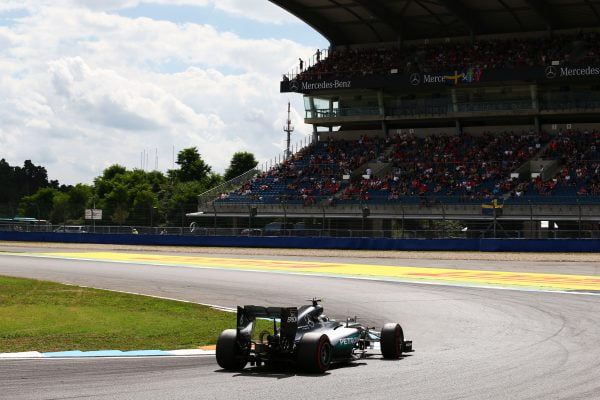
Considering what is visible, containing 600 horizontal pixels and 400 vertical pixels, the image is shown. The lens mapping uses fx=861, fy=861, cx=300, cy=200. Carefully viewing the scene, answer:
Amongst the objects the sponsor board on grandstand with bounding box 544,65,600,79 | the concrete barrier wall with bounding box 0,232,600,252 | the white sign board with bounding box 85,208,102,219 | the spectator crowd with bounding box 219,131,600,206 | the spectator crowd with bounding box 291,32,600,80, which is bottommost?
the concrete barrier wall with bounding box 0,232,600,252

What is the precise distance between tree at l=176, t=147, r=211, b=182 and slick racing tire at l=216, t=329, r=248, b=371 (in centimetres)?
12045

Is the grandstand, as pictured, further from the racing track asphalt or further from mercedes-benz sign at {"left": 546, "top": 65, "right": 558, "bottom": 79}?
the racing track asphalt

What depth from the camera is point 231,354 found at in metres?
11.8

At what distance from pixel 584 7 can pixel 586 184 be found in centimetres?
1516

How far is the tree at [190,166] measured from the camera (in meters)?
132

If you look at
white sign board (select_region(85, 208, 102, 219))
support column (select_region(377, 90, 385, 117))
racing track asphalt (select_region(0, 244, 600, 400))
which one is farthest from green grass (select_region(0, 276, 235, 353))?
support column (select_region(377, 90, 385, 117))

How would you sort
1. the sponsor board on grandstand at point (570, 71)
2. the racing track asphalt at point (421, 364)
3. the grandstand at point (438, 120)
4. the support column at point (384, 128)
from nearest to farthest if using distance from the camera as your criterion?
the racing track asphalt at point (421, 364) → the grandstand at point (438, 120) → the sponsor board on grandstand at point (570, 71) → the support column at point (384, 128)

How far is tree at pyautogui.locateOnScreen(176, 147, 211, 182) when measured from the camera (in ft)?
433

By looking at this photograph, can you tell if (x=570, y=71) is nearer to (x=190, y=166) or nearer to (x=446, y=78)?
(x=446, y=78)

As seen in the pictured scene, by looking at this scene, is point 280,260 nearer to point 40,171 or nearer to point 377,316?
point 377,316

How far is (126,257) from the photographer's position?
44844mm

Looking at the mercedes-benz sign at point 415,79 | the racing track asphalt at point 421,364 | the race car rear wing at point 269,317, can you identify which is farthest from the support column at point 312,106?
the race car rear wing at point 269,317

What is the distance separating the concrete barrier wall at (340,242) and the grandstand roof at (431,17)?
20.7 m

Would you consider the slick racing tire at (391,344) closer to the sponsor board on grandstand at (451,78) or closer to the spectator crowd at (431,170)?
the spectator crowd at (431,170)
